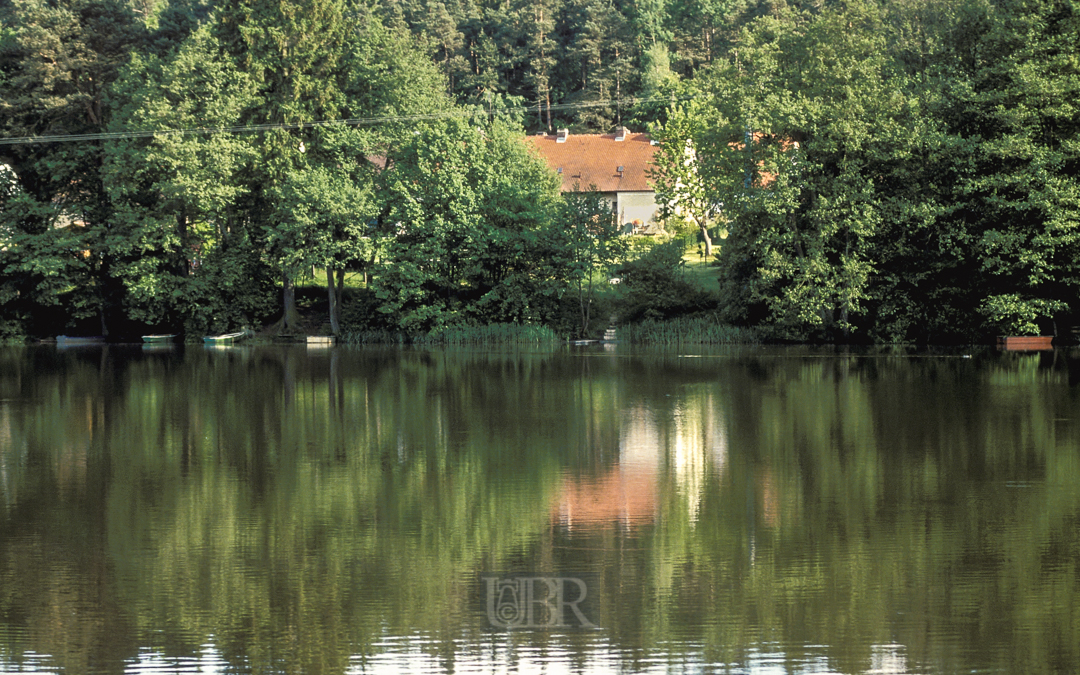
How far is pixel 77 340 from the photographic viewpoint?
5053 centimetres

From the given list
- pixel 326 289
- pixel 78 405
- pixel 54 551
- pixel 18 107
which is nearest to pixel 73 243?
pixel 18 107

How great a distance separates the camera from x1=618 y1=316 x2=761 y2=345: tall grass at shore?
42.6 meters

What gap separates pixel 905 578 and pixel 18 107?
155 feet

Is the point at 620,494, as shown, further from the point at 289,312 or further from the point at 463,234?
the point at 289,312

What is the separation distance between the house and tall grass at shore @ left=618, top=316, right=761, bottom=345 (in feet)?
77.3

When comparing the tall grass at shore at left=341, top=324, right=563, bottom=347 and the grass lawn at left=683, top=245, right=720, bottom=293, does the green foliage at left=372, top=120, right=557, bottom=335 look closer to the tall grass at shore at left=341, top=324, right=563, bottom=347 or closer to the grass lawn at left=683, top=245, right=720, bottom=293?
the tall grass at shore at left=341, top=324, right=563, bottom=347

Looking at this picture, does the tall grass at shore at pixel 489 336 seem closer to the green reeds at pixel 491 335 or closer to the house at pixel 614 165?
the green reeds at pixel 491 335

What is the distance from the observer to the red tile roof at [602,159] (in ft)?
229

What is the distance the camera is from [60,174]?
163 feet

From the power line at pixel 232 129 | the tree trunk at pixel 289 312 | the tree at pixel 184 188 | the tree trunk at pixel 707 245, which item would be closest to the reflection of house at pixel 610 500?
the power line at pixel 232 129

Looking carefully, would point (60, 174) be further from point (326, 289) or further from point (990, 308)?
point (990, 308)

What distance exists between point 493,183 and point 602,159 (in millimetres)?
26530

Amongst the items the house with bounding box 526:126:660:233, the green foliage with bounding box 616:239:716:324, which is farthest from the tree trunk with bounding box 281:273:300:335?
the house with bounding box 526:126:660:233

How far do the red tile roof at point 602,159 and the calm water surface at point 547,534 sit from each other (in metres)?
43.5
